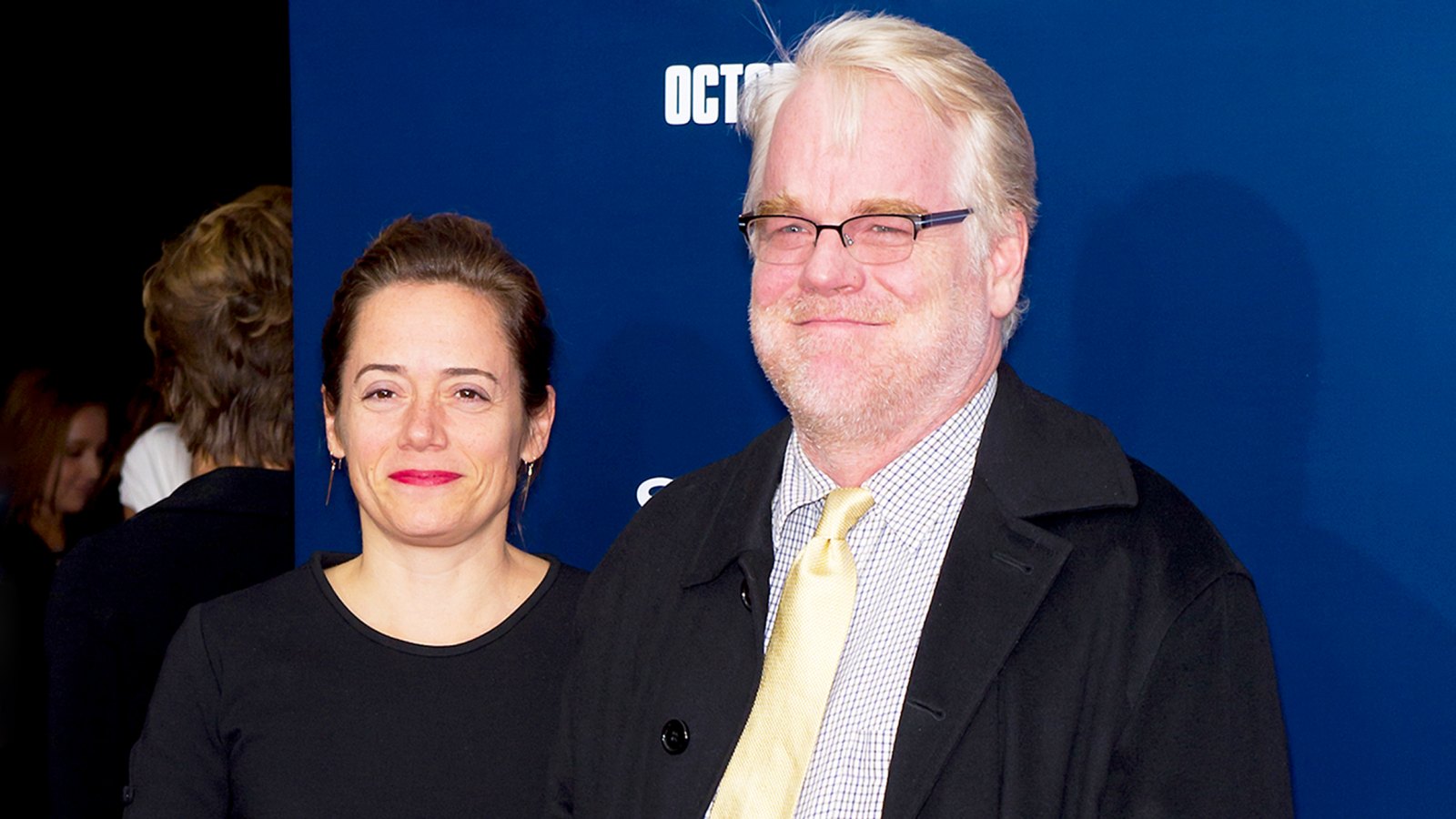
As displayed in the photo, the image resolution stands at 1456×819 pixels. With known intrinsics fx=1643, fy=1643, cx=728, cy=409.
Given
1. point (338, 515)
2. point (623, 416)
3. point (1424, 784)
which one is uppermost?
point (623, 416)

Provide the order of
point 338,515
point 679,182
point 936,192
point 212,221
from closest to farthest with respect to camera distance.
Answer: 1. point 936,192
2. point 679,182
3. point 338,515
4. point 212,221

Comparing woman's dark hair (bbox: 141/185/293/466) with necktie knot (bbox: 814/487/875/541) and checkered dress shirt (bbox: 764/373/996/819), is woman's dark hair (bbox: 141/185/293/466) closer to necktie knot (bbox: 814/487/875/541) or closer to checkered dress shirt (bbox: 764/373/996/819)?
checkered dress shirt (bbox: 764/373/996/819)

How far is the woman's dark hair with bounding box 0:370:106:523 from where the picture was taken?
16.6 feet

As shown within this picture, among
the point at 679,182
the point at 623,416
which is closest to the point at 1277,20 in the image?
the point at 679,182

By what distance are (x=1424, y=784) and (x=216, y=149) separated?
565 cm

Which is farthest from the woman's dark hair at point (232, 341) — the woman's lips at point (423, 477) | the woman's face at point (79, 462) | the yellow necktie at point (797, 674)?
the woman's face at point (79, 462)

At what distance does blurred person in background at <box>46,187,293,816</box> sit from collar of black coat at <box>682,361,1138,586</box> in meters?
1.19

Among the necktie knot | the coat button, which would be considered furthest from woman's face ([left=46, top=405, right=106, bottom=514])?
the necktie knot

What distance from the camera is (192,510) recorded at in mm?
2945

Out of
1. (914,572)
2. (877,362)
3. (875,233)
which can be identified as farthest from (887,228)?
(914,572)

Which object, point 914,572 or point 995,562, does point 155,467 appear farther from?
point 995,562

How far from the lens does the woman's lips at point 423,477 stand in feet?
7.55

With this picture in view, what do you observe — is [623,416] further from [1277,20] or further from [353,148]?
[1277,20]

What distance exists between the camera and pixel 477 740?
7.52 feet
